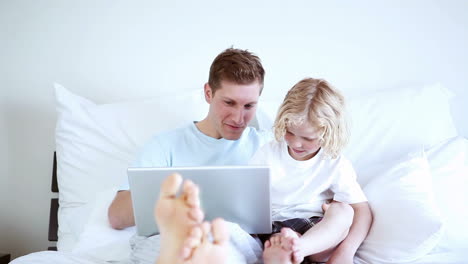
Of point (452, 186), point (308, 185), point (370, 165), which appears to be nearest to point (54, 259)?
point (308, 185)

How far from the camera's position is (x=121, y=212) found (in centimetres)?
137

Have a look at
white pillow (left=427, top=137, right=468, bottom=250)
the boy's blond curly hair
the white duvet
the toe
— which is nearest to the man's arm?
the white duvet

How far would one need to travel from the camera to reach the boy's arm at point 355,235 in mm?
1200

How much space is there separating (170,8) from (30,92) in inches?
26.9

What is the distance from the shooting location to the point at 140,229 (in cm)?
113

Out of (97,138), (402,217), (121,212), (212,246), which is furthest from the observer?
(97,138)

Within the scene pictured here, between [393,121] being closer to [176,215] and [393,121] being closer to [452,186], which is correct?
[452,186]

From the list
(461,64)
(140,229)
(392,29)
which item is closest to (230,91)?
(140,229)

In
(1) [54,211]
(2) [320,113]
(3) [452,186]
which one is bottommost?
(1) [54,211]

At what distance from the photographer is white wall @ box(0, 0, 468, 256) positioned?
1892 millimetres

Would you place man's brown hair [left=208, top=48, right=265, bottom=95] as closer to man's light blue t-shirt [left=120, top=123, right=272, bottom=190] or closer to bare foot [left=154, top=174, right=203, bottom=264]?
man's light blue t-shirt [left=120, top=123, right=272, bottom=190]

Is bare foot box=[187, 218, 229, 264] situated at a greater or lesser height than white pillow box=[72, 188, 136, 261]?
greater

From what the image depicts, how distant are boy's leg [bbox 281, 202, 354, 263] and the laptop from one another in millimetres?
90

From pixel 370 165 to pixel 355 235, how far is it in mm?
438
